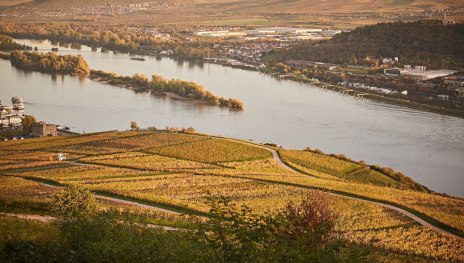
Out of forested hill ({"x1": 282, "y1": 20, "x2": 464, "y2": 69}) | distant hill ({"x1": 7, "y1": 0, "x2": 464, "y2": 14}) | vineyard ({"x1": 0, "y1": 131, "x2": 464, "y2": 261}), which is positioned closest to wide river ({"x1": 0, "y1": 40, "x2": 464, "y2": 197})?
vineyard ({"x1": 0, "y1": 131, "x2": 464, "y2": 261})

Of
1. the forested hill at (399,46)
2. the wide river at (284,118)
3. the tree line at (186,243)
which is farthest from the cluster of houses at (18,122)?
the forested hill at (399,46)

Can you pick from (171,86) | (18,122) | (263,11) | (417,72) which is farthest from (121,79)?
(263,11)

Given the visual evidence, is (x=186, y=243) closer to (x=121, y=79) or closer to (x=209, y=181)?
(x=209, y=181)

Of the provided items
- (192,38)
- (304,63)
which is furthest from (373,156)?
(192,38)

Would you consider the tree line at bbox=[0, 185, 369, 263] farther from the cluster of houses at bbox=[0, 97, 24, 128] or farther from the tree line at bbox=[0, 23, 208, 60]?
the tree line at bbox=[0, 23, 208, 60]

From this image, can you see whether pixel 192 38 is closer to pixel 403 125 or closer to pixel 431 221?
pixel 403 125
